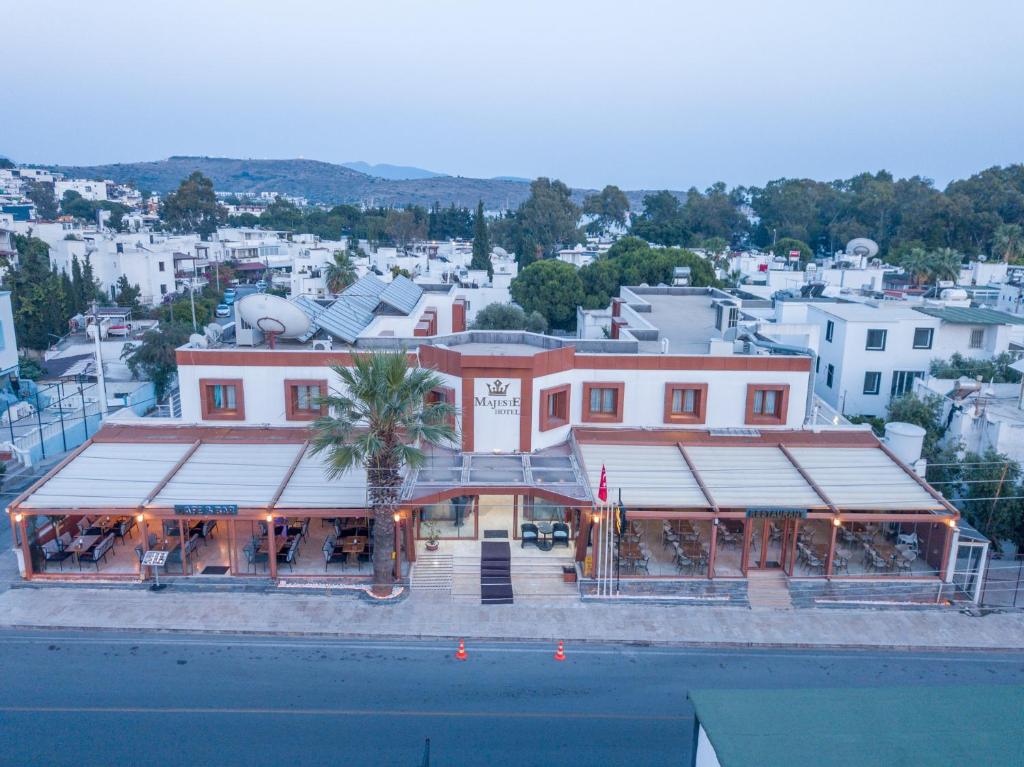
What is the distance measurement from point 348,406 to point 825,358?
1238 inches

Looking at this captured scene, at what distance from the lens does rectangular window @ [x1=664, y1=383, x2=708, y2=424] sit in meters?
28.2

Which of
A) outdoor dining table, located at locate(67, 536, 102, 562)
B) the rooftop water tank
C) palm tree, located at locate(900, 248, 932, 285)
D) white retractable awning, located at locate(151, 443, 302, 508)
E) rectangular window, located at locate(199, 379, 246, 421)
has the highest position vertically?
palm tree, located at locate(900, 248, 932, 285)

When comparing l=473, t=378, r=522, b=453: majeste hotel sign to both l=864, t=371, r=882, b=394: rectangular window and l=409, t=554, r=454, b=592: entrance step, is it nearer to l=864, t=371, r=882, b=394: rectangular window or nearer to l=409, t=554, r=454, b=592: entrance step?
l=409, t=554, r=454, b=592: entrance step

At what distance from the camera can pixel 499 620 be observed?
72.5 feet

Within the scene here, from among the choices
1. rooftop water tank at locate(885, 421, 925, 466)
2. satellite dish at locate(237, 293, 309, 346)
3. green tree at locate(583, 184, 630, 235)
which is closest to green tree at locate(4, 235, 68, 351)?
satellite dish at locate(237, 293, 309, 346)

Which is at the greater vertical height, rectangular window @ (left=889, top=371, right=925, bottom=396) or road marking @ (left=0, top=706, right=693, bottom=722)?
rectangular window @ (left=889, top=371, right=925, bottom=396)

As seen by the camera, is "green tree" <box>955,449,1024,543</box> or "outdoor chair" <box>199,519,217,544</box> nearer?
"outdoor chair" <box>199,519,217,544</box>

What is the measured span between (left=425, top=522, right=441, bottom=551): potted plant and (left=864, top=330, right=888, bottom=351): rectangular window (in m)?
27.6

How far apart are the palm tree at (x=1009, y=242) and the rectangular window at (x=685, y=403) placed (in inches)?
2925

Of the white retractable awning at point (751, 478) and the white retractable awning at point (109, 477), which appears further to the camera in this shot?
the white retractable awning at point (751, 478)

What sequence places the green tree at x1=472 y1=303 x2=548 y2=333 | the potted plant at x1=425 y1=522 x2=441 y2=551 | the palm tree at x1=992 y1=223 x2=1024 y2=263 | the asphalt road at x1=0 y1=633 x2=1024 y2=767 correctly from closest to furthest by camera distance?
1. the asphalt road at x1=0 y1=633 x2=1024 y2=767
2. the potted plant at x1=425 y1=522 x2=441 y2=551
3. the green tree at x1=472 y1=303 x2=548 y2=333
4. the palm tree at x1=992 y1=223 x2=1024 y2=263

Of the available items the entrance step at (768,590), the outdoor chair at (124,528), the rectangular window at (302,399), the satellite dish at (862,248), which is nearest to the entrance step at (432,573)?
the rectangular window at (302,399)

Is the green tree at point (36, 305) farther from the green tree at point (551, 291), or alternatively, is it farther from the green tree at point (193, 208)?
the green tree at point (193, 208)

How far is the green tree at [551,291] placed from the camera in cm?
6278
